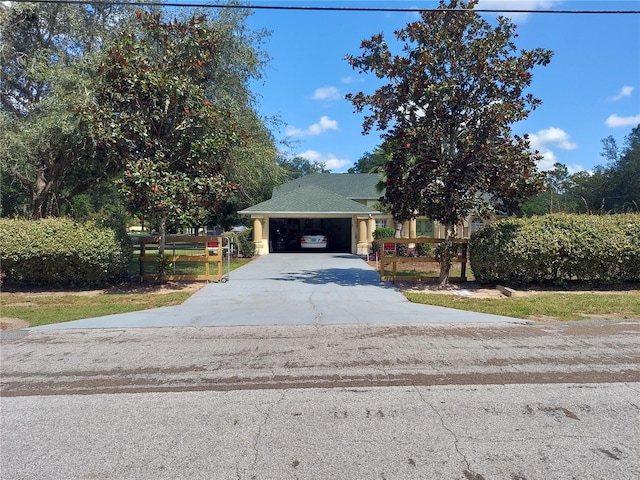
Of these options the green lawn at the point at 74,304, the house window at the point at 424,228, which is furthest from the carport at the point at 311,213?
the green lawn at the point at 74,304

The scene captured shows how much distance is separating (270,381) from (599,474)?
317cm

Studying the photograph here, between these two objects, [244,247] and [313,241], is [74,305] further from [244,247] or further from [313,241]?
[313,241]

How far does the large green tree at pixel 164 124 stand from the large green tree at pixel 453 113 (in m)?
4.07

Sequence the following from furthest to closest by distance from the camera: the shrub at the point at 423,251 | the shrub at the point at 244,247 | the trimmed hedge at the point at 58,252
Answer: the shrub at the point at 244,247 → the shrub at the point at 423,251 → the trimmed hedge at the point at 58,252

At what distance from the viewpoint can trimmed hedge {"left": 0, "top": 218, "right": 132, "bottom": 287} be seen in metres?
11.3

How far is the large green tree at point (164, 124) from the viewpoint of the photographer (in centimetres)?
1112

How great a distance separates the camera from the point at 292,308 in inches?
374

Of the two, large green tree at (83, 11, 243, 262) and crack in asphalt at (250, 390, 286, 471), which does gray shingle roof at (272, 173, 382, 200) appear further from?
crack in asphalt at (250, 390, 286, 471)

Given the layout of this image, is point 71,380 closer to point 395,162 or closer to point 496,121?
point 395,162

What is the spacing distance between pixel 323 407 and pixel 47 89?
592 inches

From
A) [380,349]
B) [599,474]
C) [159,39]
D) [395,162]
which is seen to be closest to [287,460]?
[599,474]

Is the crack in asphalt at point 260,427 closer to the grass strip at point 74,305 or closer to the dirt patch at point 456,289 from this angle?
the grass strip at point 74,305

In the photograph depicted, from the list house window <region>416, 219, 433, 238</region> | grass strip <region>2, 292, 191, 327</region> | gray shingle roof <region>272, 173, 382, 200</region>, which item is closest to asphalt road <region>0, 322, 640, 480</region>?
grass strip <region>2, 292, 191, 327</region>

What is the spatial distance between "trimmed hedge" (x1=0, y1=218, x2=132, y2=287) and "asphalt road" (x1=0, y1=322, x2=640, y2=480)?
183 inches
